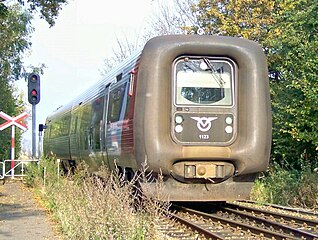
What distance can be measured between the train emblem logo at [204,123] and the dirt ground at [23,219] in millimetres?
3198

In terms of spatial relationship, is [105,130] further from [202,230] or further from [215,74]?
[202,230]

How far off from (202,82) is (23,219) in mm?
4126

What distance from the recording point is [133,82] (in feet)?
38.4

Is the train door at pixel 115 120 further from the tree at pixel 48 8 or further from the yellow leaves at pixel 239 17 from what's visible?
the yellow leaves at pixel 239 17


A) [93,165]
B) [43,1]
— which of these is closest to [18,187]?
[93,165]

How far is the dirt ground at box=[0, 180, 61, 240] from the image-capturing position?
921 cm

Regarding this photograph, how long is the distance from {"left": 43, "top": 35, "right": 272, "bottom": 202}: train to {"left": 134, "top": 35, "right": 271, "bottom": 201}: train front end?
18 mm

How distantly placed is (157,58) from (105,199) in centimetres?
463

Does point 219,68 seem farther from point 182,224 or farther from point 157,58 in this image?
point 182,224

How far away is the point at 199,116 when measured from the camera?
448 inches

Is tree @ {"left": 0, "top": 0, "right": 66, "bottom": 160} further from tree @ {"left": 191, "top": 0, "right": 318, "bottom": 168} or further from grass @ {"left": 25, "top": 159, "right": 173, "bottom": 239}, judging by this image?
grass @ {"left": 25, "top": 159, "right": 173, "bottom": 239}

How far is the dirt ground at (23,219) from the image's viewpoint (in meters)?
9.21

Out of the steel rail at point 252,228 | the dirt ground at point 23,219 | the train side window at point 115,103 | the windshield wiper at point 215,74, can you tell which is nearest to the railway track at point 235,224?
the steel rail at point 252,228

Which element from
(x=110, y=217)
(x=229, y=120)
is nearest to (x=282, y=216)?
(x=229, y=120)
